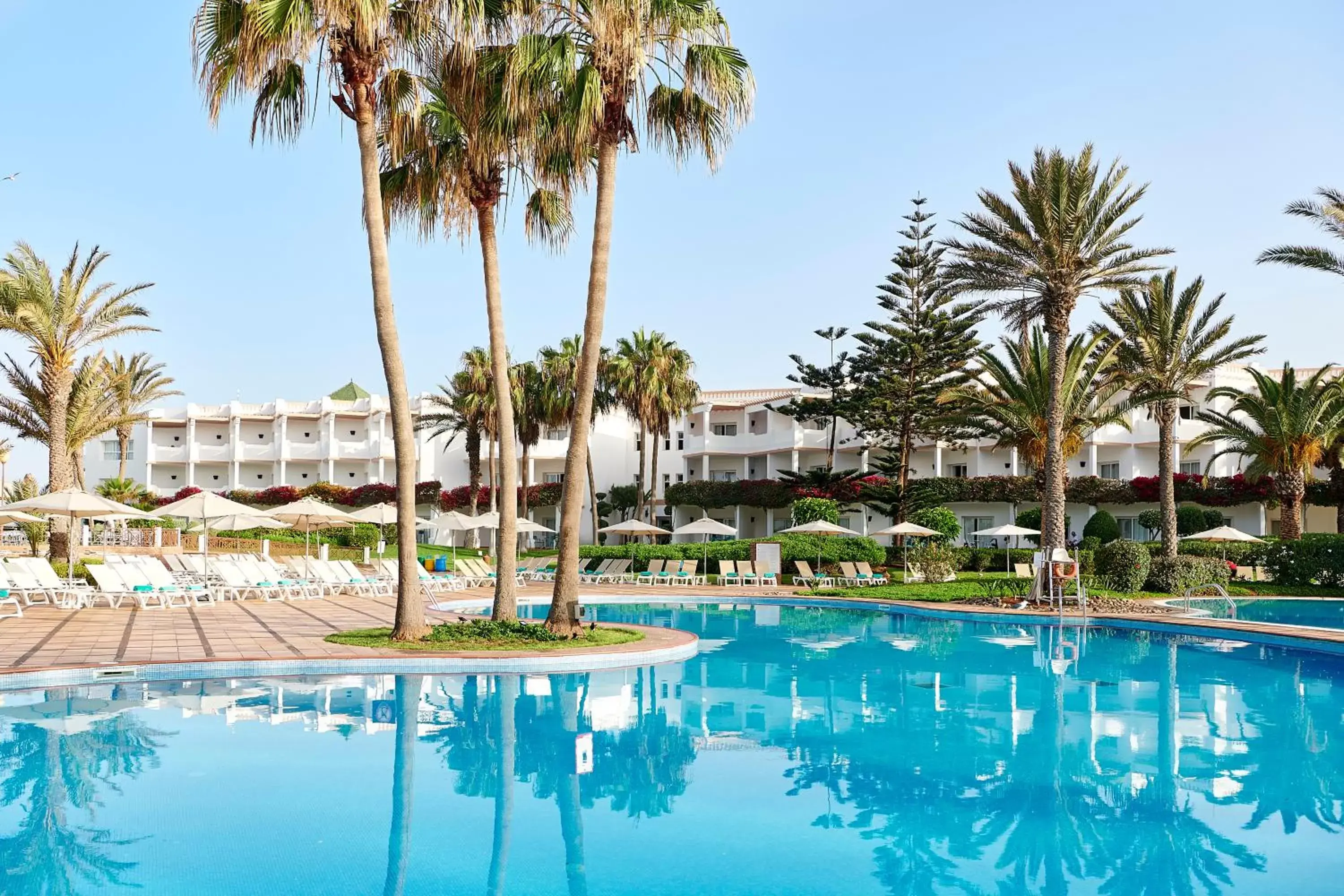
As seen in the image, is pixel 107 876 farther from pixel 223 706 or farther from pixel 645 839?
pixel 223 706

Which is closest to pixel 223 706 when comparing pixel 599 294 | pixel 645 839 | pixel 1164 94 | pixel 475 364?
pixel 645 839

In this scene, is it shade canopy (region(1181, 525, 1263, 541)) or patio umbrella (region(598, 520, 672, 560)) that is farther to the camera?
patio umbrella (region(598, 520, 672, 560))

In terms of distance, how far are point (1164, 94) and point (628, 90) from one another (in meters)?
10.0

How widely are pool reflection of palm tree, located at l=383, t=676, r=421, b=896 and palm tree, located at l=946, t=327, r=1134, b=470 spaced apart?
1665 cm

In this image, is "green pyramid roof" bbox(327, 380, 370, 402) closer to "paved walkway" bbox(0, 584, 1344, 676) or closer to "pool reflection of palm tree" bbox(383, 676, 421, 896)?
"paved walkway" bbox(0, 584, 1344, 676)

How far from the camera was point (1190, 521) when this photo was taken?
37.6 m

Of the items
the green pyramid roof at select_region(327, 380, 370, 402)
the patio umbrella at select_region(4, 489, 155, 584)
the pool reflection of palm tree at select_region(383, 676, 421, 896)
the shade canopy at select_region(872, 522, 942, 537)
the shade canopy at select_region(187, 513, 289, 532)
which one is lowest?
the pool reflection of palm tree at select_region(383, 676, 421, 896)

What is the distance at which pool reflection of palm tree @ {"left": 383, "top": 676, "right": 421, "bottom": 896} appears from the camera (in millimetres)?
5957

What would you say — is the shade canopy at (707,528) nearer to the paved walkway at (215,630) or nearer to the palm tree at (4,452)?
the paved walkway at (215,630)

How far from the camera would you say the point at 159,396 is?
43.6 meters

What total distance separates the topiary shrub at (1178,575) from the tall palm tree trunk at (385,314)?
20.2m

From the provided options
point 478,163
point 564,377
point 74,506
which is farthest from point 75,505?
point 564,377

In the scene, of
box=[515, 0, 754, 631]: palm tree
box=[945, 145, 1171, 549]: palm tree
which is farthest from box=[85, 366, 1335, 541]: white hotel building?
box=[515, 0, 754, 631]: palm tree

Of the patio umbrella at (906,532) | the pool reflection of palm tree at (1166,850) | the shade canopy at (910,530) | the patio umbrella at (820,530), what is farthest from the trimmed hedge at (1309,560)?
the pool reflection of palm tree at (1166,850)
